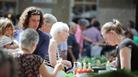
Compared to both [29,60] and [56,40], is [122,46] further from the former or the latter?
[56,40]

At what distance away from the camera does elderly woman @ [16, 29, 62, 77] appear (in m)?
5.44

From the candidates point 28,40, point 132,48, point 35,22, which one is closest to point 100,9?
point 35,22

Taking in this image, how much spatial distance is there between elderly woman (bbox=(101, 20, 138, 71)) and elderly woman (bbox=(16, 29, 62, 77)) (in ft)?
3.08

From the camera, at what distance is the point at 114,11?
1897 centimetres

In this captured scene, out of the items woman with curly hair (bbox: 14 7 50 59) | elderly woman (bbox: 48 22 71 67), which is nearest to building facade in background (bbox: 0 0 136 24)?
woman with curly hair (bbox: 14 7 50 59)

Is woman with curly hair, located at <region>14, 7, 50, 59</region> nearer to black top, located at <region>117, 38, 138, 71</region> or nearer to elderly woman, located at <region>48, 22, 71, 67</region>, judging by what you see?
elderly woman, located at <region>48, 22, 71, 67</region>

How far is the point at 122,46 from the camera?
5.98 meters

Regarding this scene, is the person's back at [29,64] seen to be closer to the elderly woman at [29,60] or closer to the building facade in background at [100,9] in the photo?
the elderly woman at [29,60]

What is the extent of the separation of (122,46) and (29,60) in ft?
3.86

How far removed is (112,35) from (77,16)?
1360cm

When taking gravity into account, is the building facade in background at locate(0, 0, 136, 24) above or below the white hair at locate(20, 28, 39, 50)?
above

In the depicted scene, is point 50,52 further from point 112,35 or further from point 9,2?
point 9,2

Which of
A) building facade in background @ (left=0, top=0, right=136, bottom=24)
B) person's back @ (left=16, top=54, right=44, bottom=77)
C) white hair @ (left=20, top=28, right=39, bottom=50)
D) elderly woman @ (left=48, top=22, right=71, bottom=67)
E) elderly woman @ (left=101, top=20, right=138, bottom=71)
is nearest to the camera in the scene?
person's back @ (left=16, top=54, right=44, bottom=77)

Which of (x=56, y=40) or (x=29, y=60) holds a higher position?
(x=56, y=40)
